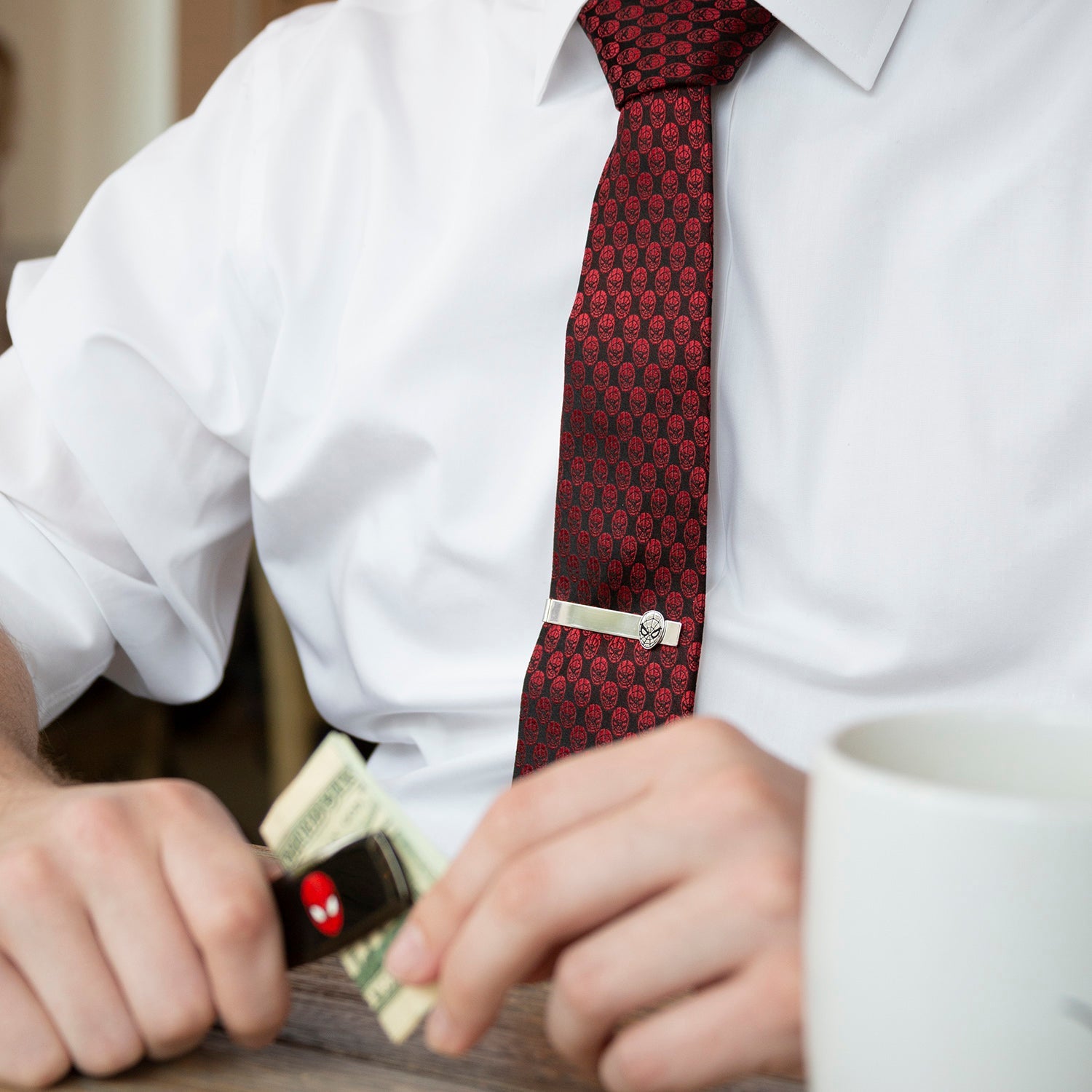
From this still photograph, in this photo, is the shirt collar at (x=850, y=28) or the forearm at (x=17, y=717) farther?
the shirt collar at (x=850, y=28)

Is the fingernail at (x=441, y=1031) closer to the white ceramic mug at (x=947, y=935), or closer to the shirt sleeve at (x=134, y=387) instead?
the white ceramic mug at (x=947, y=935)

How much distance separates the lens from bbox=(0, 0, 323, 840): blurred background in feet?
A: 8.73

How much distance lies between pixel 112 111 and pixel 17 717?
2358 mm

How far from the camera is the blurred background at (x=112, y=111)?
2.66 metres

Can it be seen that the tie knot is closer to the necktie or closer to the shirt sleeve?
the necktie

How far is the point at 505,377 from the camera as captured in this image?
2.91 ft

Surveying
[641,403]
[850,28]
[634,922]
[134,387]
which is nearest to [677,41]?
→ [850,28]

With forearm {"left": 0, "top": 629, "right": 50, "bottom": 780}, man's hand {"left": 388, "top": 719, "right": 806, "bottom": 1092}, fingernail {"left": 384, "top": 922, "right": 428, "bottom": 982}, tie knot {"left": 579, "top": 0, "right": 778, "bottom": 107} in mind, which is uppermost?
tie knot {"left": 579, "top": 0, "right": 778, "bottom": 107}

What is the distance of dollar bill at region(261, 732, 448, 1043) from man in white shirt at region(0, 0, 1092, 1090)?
1cm

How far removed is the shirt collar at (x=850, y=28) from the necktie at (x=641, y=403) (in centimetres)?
2

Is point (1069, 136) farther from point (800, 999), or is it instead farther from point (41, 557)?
point (41, 557)

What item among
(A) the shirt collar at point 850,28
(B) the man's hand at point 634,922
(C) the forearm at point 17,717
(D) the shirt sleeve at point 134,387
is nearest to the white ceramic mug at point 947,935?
(B) the man's hand at point 634,922

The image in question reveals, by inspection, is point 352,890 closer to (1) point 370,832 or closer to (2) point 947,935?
(1) point 370,832

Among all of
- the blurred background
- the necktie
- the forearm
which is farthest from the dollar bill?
the blurred background
